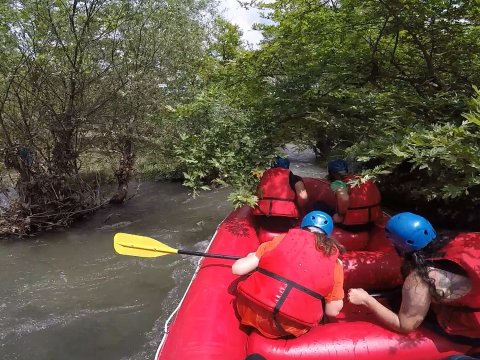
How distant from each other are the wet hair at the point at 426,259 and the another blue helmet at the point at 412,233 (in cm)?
3

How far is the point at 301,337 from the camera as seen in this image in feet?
7.22

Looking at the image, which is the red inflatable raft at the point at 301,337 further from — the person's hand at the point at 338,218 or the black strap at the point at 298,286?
the person's hand at the point at 338,218

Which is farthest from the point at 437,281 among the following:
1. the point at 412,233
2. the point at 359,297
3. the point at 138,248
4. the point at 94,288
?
the point at 94,288

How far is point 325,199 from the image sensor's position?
4.52 meters

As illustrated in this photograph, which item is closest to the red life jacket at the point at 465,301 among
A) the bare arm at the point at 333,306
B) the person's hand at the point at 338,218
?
the bare arm at the point at 333,306

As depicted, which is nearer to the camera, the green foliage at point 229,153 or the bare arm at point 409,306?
the bare arm at point 409,306

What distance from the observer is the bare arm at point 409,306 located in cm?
204

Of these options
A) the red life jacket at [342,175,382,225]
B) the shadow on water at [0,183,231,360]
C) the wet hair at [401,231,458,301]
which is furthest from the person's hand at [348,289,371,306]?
the shadow on water at [0,183,231,360]

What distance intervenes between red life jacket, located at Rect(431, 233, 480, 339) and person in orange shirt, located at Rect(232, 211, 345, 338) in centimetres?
57

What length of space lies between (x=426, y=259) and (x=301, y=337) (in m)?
0.81

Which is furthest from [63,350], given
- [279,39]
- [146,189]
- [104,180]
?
[146,189]

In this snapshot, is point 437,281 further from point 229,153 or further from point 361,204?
point 229,153

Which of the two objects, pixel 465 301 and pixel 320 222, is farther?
pixel 320 222

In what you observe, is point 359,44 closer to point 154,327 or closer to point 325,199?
point 325,199
